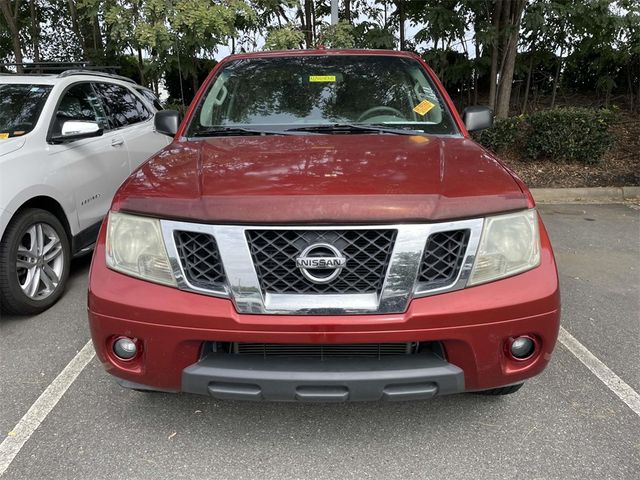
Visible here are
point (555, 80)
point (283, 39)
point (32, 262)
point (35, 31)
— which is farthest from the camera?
→ point (35, 31)

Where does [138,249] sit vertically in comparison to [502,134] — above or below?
above

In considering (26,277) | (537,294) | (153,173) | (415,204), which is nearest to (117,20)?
(26,277)

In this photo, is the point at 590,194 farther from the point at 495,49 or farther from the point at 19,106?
the point at 19,106

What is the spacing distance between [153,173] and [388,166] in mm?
1077

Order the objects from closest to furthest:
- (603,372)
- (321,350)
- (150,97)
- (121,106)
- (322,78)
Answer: (321,350) < (603,372) < (322,78) < (121,106) < (150,97)

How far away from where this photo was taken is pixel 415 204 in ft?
6.40

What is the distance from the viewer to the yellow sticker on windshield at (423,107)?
320 cm

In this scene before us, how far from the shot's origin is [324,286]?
1.97 meters

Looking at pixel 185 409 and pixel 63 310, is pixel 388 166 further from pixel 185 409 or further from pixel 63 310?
pixel 63 310

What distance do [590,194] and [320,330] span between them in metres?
6.61

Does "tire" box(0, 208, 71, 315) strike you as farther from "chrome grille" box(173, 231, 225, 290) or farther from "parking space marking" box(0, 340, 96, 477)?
"chrome grille" box(173, 231, 225, 290)

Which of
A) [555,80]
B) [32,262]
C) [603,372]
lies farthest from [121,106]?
[555,80]

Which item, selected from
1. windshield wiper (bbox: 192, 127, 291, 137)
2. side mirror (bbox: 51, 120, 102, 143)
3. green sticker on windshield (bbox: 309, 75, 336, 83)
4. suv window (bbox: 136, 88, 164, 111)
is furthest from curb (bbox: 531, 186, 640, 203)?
side mirror (bbox: 51, 120, 102, 143)

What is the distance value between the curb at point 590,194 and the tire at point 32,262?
599 cm
